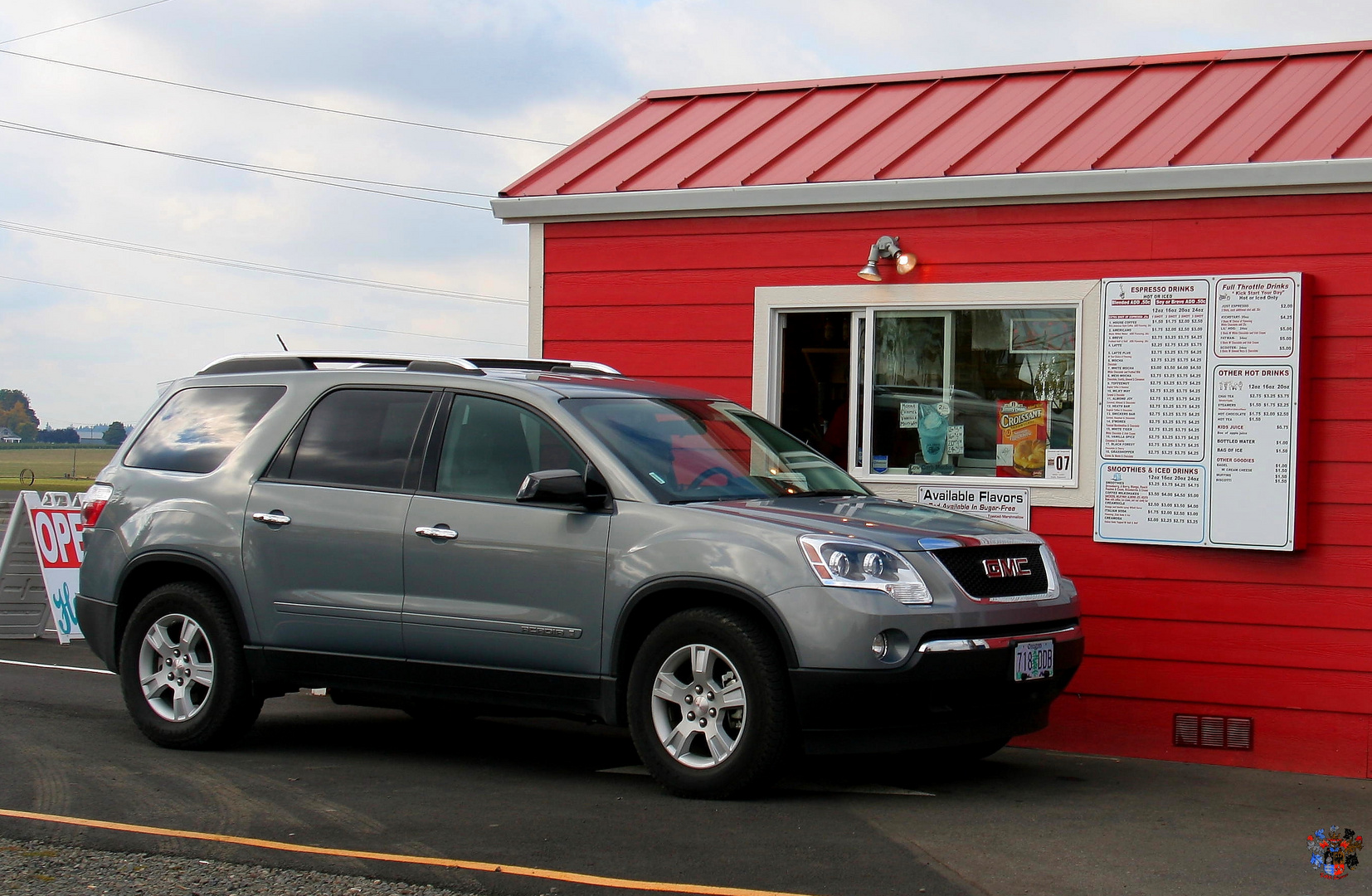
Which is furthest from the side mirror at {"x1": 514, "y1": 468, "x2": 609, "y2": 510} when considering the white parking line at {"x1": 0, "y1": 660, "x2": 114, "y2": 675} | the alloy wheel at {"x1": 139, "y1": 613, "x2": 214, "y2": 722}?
the white parking line at {"x1": 0, "y1": 660, "x2": 114, "y2": 675}

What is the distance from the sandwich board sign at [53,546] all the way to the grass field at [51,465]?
123ft

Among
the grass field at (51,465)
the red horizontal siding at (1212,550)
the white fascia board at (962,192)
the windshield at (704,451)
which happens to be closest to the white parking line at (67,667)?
the white fascia board at (962,192)

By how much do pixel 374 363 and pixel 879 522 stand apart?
295 centimetres

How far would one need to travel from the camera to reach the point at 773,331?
30.0 ft

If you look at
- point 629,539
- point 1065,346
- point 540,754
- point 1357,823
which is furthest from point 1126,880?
point 1065,346

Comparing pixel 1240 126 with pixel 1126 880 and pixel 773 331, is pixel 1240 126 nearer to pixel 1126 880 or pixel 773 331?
pixel 773 331

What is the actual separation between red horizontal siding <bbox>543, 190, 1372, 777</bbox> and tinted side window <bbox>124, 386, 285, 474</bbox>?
308 cm

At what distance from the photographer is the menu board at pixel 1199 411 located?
761 centimetres

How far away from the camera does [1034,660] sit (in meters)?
6.23

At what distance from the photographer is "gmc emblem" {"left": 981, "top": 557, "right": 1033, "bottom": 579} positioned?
6.24 meters

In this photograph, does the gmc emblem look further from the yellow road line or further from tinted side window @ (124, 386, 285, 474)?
tinted side window @ (124, 386, 285, 474)

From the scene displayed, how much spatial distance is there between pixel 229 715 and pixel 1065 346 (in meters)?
4.90

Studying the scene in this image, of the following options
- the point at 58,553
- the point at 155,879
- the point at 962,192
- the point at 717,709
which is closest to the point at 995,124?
the point at 962,192

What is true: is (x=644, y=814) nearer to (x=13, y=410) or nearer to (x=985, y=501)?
(x=985, y=501)
